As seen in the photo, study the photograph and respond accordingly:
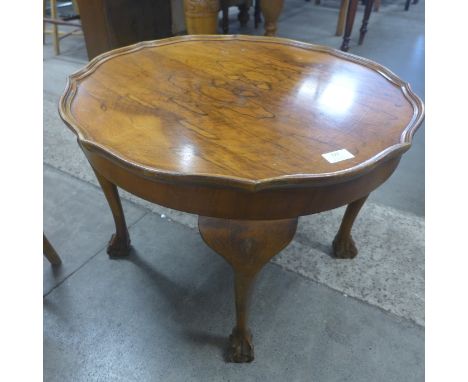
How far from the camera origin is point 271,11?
90.4 inches

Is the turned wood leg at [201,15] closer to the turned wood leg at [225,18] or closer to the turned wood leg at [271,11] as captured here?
the turned wood leg at [271,11]

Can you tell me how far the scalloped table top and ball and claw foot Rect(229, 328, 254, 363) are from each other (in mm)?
572

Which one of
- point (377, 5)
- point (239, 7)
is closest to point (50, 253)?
point (239, 7)

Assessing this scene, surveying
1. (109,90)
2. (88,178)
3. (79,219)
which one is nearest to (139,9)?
(88,178)

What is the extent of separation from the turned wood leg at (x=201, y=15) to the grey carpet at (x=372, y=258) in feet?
3.25

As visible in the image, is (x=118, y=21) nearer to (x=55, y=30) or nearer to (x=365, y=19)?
(x=55, y=30)

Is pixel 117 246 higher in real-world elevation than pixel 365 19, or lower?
lower

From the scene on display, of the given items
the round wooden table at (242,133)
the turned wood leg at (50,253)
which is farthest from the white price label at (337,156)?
the turned wood leg at (50,253)

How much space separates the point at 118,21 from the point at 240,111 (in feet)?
6.62

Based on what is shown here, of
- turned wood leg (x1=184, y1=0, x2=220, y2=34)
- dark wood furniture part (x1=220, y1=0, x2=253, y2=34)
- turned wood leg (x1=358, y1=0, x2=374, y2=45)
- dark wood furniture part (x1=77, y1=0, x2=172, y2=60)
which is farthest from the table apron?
turned wood leg (x1=358, y1=0, x2=374, y2=45)

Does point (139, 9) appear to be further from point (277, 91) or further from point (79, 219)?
point (277, 91)

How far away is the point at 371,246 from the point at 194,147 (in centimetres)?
99

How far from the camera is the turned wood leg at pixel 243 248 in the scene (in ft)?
3.01

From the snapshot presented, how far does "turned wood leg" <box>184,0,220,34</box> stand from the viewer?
6.12 ft
